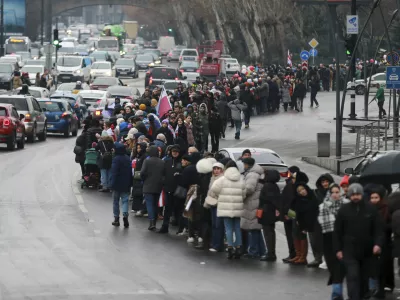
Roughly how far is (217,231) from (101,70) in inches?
2705

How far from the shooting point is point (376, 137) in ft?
115

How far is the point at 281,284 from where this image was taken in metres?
16.4

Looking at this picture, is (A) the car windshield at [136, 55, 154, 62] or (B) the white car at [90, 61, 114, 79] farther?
(A) the car windshield at [136, 55, 154, 62]

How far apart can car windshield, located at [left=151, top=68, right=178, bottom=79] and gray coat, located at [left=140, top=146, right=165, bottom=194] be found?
49510 mm

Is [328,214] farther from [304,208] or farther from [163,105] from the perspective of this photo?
[163,105]

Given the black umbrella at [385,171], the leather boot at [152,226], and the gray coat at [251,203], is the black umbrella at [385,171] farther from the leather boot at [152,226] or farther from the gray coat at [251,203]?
the leather boot at [152,226]

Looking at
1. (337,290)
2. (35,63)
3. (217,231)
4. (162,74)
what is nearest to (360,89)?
(162,74)

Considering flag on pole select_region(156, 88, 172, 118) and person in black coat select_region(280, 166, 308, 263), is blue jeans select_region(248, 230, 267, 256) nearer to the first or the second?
person in black coat select_region(280, 166, 308, 263)

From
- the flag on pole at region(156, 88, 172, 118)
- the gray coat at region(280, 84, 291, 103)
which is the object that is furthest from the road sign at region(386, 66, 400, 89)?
the gray coat at region(280, 84, 291, 103)

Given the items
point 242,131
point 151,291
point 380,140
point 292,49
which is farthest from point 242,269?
point 292,49

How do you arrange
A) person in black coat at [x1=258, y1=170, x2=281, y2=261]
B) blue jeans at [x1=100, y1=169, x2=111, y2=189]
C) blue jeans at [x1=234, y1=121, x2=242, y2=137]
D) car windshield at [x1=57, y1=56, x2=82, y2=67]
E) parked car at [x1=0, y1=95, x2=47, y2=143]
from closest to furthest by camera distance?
person in black coat at [x1=258, y1=170, x2=281, y2=261] → blue jeans at [x1=100, y1=169, x2=111, y2=189] → parked car at [x1=0, y1=95, x2=47, y2=143] → blue jeans at [x1=234, y1=121, x2=242, y2=137] → car windshield at [x1=57, y1=56, x2=82, y2=67]

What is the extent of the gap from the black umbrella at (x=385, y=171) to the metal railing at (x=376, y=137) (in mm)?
14632

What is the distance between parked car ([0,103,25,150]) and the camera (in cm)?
3778

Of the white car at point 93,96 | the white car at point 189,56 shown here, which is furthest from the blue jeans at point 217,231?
the white car at point 189,56
